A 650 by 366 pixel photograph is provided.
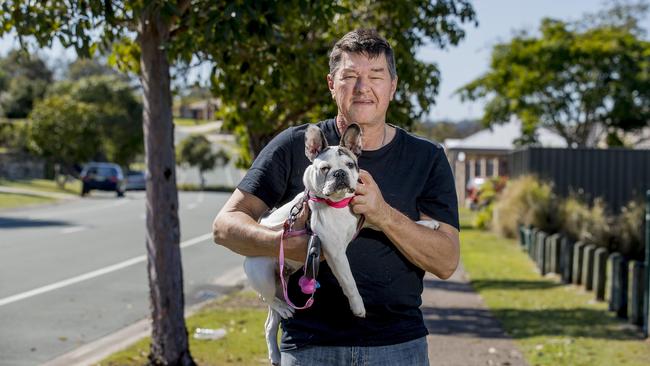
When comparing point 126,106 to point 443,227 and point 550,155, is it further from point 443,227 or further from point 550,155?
point 443,227

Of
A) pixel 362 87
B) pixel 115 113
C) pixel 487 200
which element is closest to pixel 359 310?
pixel 362 87

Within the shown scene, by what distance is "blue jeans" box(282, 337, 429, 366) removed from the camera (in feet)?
11.3

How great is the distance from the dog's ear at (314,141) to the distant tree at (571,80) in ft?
105

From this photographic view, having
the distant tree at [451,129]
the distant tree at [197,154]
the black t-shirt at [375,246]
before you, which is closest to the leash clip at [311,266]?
the black t-shirt at [375,246]

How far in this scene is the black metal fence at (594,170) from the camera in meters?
24.5

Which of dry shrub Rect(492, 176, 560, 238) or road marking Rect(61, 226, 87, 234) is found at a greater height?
dry shrub Rect(492, 176, 560, 238)

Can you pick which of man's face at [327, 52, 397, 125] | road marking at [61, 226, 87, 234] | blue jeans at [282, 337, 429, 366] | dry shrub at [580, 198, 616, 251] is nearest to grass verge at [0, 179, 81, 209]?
road marking at [61, 226, 87, 234]

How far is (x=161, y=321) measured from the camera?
7781mm

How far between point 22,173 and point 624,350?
5335 centimetres

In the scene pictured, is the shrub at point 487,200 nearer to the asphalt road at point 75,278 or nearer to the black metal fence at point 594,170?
the black metal fence at point 594,170

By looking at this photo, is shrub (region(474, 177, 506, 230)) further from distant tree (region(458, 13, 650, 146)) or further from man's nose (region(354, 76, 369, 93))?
man's nose (region(354, 76, 369, 93))

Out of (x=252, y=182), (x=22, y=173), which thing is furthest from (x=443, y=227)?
(x=22, y=173)

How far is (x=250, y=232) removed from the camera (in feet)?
11.1

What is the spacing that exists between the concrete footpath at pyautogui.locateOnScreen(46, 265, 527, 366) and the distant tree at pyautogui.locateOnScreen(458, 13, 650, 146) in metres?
22.4
